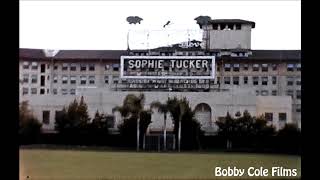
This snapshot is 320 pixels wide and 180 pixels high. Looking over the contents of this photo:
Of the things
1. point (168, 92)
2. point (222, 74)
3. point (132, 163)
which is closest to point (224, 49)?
point (222, 74)

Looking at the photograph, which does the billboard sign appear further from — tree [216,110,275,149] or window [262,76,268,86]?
window [262,76,268,86]

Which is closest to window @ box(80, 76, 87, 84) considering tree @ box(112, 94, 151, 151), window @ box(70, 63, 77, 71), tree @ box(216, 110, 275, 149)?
window @ box(70, 63, 77, 71)

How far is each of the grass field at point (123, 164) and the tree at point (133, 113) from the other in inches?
32.7

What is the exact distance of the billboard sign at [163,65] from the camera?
4039 millimetres

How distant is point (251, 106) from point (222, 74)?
0.53 m

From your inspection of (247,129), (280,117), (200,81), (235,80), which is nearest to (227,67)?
(200,81)

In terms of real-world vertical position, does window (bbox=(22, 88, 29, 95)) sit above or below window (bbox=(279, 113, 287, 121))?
above

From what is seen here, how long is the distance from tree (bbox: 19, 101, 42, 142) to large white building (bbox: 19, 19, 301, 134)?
480 millimetres

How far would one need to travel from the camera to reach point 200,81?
5.36m

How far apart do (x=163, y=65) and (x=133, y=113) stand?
2.31 feet

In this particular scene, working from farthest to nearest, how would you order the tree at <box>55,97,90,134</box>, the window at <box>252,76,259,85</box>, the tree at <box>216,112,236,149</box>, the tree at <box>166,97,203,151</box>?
1. the window at <box>252,76,259,85</box>
2. the tree at <box>166,97,203,151</box>
3. the tree at <box>216,112,236,149</box>
4. the tree at <box>55,97,90,134</box>

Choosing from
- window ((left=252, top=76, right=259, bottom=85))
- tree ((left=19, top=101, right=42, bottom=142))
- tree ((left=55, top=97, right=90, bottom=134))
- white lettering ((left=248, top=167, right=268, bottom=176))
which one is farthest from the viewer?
window ((left=252, top=76, right=259, bottom=85))

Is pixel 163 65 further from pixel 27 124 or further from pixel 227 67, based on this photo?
pixel 27 124

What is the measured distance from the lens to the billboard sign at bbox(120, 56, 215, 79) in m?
4.04
